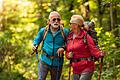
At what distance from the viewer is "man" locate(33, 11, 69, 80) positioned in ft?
26.0

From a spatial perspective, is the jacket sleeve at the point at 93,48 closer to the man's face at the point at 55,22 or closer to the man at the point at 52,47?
the man at the point at 52,47

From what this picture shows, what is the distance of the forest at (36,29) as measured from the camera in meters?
13.1

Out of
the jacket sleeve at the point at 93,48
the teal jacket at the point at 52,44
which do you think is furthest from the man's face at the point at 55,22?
the jacket sleeve at the point at 93,48

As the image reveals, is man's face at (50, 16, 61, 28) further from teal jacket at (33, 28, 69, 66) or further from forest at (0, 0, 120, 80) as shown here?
forest at (0, 0, 120, 80)

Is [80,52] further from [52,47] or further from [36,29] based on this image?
[36,29]

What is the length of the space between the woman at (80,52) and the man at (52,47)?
44 centimetres

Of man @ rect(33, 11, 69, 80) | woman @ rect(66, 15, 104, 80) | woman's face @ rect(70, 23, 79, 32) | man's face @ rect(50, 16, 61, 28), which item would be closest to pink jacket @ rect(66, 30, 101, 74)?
woman @ rect(66, 15, 104, 80)

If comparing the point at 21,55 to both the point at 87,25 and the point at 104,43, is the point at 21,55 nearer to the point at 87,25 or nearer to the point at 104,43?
the point at 104,43

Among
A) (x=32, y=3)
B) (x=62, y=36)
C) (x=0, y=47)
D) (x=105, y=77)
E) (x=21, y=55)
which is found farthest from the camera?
(x=32, y=3)

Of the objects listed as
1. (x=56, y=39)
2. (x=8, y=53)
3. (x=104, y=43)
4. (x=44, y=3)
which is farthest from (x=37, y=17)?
(x=56, y=39)

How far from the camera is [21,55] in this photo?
19656mm

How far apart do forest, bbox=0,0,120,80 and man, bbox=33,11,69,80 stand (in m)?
3.58

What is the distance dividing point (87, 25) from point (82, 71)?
963 millimetres

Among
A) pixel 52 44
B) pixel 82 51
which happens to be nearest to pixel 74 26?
pixel 82 51
